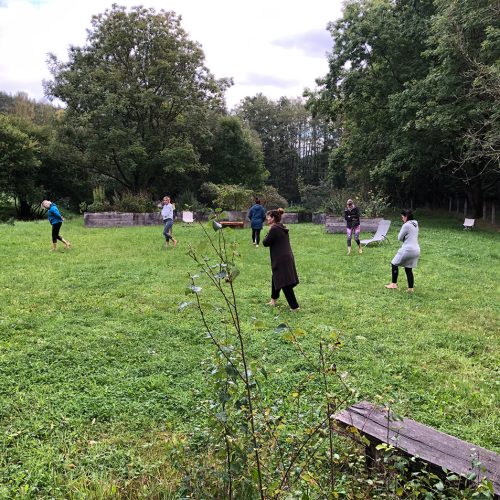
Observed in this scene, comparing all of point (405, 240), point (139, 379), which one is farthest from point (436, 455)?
point (405, 240)

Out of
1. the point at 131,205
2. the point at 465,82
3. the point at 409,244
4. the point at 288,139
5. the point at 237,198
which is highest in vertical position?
the point at 288,139

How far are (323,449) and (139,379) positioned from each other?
1931mm

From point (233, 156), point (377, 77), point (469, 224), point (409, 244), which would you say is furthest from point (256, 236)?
point (233, 156)

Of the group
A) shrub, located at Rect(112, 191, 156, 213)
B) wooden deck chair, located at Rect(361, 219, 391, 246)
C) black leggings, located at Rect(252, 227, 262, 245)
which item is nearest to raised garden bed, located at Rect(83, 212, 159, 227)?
shrub, located at Rect(112, 191, 156, 213)

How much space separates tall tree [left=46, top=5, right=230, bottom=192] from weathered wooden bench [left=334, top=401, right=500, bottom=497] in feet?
72.8

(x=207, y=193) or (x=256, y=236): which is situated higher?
(x=207, y=193)

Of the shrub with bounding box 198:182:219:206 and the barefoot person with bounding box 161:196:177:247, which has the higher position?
the shrub with bounding box 198:182:219:206

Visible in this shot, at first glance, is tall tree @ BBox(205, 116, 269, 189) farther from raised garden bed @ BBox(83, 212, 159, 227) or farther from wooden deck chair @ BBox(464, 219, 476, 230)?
wooden deck chair @ BBox(464, 219, 476, 230)

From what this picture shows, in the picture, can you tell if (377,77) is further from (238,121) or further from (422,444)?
(422,444)

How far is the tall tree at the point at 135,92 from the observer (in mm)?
22906

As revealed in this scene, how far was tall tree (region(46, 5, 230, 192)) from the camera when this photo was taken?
75.2 feet

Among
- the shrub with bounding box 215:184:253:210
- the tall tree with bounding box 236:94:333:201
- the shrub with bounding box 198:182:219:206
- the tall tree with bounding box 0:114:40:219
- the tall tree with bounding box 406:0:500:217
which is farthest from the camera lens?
the tall tree with bounding box 236:94:333:201

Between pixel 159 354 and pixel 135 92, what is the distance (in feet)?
73.8

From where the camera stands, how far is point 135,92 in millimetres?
23906
